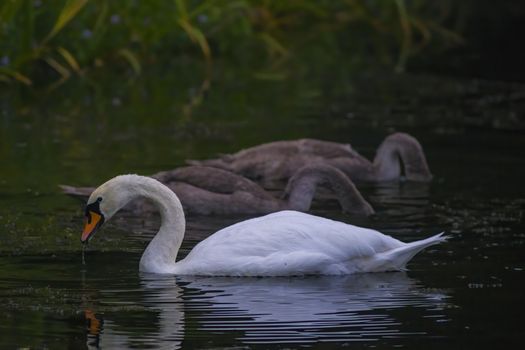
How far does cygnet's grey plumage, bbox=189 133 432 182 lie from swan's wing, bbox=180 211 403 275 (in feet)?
15.8

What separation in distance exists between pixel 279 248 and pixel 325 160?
5348mm

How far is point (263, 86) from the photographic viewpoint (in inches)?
901

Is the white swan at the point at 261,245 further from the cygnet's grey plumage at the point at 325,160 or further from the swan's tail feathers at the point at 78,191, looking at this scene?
the cygnet's grey plumage at the point at 325,160

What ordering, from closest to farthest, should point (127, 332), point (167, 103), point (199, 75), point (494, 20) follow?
point (127, 332) < point (167, 103) < point (199, 75) < point (494, 20)

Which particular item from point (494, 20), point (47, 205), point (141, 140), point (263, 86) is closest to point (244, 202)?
point (47, 205)

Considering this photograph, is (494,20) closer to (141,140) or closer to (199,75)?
(199,75)

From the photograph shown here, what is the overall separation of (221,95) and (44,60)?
10.4ft

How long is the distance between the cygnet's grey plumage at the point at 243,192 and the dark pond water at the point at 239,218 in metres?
0.20

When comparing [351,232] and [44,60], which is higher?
[44,60]

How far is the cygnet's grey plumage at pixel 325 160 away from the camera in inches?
605

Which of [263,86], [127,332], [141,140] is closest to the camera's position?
[127,332]

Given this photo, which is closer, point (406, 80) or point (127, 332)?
point (127, 332)

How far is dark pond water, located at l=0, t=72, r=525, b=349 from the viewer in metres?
8.73

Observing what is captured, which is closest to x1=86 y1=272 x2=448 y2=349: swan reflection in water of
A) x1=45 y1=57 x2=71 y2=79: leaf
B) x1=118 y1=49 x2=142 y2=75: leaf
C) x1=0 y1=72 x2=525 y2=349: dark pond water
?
x1=0 y1=72 x2=525 y2=349: dark pond water
